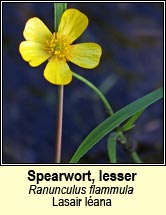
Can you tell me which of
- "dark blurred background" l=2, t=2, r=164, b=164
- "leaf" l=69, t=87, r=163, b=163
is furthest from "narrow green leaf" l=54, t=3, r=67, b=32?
"dark blurred background" l=2, t=2, r=164, b=164

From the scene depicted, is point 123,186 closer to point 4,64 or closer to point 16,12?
point 4,64

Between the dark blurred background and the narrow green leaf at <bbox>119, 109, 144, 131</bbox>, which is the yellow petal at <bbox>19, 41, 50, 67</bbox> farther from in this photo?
the dark blurred background

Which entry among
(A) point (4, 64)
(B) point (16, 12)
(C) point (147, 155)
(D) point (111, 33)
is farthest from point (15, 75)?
(C) point (147, 155)

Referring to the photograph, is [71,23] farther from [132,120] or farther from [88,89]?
[88,89]

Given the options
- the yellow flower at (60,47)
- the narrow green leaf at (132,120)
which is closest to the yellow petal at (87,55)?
the yellow flower at (60,47)

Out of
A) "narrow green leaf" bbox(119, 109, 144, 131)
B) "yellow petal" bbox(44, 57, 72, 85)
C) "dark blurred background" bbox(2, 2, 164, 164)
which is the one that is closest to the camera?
"yellow petal" bbox(44, 57, 72, 85)

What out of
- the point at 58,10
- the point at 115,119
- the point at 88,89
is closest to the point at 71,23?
the point at 58,10

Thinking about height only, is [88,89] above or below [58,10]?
above
